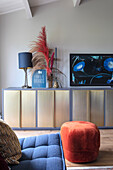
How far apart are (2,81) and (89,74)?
2048 mm

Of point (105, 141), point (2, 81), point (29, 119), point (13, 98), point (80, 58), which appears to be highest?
point (80, 58)

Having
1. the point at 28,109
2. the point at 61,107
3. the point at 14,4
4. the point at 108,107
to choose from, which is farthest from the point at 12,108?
the point at 14,4

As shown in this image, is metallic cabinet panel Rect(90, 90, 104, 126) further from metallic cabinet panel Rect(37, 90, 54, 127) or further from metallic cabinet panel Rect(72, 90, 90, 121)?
metallic cabinet panel Rect(37, 90, 54, 127)

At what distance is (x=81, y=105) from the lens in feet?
10.9

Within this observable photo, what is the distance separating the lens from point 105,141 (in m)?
2.72

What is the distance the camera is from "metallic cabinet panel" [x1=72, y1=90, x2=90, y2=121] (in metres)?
3.32

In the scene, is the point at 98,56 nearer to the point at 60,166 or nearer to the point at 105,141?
the point at 105,141

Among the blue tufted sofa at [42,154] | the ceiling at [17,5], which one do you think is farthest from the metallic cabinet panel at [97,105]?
the ceiling at [17,5]

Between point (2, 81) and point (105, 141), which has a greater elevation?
point (2, 81)

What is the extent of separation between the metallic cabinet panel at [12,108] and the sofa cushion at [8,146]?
183 centimetres

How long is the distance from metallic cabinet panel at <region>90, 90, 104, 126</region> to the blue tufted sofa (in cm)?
159

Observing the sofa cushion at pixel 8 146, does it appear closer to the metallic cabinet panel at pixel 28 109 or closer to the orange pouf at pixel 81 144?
the orange pouf at pixel 81 144

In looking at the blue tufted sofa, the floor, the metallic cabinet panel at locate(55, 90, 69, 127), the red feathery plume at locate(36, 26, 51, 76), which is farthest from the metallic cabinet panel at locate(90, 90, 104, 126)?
the blue tufted sofa

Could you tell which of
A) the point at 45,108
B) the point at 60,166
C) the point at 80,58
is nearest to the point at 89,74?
the point at 80,58
